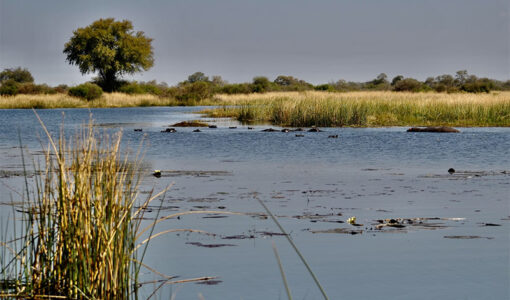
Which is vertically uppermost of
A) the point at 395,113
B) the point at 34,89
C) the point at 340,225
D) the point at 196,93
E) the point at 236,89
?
the point at 34,89

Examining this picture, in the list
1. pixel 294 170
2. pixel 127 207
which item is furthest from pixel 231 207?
pixel 294 170

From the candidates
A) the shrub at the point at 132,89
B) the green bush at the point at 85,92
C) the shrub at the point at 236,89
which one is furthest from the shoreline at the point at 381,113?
the shrub at the point at 236,89

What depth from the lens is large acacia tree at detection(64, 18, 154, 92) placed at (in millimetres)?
68938

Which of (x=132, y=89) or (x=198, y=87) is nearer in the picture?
(x=198, y=87)

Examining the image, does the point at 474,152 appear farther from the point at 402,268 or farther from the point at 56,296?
the point at 56,296

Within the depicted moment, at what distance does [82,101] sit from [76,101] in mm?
659

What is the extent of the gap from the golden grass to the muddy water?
39.4 metres

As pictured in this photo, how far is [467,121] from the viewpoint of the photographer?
93.3 ft

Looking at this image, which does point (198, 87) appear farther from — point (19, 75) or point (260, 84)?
point (19, 75)

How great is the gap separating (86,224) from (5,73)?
86650 mm

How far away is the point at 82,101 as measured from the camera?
2240 inches

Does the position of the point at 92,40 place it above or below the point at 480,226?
above

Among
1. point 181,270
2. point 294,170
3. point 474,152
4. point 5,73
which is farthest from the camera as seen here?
point 5,73

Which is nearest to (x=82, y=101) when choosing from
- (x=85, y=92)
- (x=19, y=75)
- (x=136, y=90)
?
(x=85, y=92)
